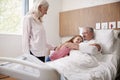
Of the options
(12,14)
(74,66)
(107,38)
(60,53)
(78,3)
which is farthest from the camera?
(78,3)

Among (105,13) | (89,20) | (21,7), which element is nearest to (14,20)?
(21,7)

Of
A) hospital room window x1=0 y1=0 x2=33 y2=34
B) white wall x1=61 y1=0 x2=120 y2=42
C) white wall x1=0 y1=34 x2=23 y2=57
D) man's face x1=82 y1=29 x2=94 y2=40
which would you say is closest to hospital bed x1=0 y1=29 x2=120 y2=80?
man's face x1=82 y1=29 x2=94 y2=40

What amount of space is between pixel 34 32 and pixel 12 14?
1.03m

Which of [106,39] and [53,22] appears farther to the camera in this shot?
[53,22]

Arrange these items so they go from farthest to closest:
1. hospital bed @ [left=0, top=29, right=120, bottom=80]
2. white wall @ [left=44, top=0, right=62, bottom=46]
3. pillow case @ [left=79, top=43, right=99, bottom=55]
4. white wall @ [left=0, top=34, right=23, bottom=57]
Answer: white wall @ [left=44, top=0, right=62, bottom=46], white wall @ [left=0, top=34, right=23, bottom=57], pillow case @ [left=79, top=43, right=99, bottom=55], hospital bed @ [left=0, top=29, right=120, bottom=80]

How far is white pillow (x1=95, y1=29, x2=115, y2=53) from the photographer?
235 cm

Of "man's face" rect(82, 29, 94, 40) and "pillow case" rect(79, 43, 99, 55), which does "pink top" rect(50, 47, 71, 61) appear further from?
"man's face" rect(82, 29, 94, 40)

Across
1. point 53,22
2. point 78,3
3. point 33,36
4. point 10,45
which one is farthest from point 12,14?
point 78,3

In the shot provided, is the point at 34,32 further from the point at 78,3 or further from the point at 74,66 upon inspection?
the point at 78,3

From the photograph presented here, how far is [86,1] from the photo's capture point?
3.00 m

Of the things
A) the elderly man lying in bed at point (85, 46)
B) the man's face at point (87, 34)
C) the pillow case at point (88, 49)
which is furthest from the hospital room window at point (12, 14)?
the pillow case at point (88, 49)

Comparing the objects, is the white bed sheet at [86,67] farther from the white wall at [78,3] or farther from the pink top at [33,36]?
the white wall at [78,3]

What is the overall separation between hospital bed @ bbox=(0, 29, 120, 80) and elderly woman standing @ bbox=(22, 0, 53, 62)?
26 centimetres

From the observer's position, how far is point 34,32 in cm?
195
